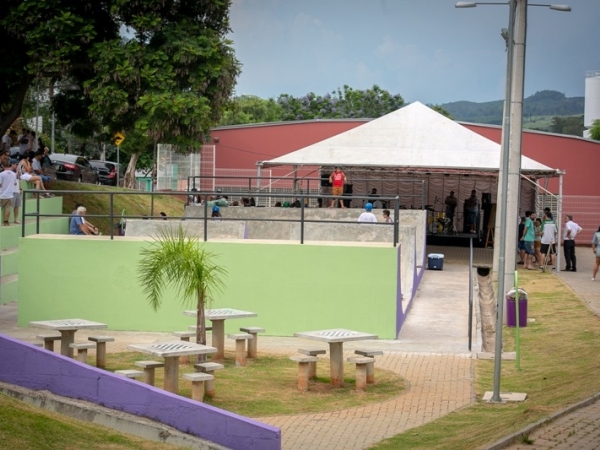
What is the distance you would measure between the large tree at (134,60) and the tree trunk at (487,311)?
921 cm

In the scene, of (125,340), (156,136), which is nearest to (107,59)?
(156,136)

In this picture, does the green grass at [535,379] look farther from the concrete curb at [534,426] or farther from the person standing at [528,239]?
the person standing at [528,239]

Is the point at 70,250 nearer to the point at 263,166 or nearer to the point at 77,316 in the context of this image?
the point at 77,316

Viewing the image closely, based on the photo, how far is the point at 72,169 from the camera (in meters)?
44.6

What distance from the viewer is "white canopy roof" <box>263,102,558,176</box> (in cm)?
3678

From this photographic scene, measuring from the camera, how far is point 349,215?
3219cm

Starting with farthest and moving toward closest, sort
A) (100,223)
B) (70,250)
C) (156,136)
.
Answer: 1. (100,223)
2. (156,136)
3. (70,250)

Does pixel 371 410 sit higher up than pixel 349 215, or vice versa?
pixel 349 215

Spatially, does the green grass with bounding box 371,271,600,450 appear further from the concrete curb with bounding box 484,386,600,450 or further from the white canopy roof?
the white canopy roof

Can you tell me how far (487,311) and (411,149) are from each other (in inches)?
535

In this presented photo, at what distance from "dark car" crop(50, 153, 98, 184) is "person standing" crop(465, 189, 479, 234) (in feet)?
51.6

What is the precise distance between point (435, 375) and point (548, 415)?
4.59 meters

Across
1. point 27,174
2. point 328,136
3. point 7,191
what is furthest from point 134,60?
point 328,136

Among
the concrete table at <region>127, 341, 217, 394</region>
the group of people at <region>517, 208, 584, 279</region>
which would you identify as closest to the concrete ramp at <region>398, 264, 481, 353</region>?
the group of people at <region>517, 208, 584, 279</region>
